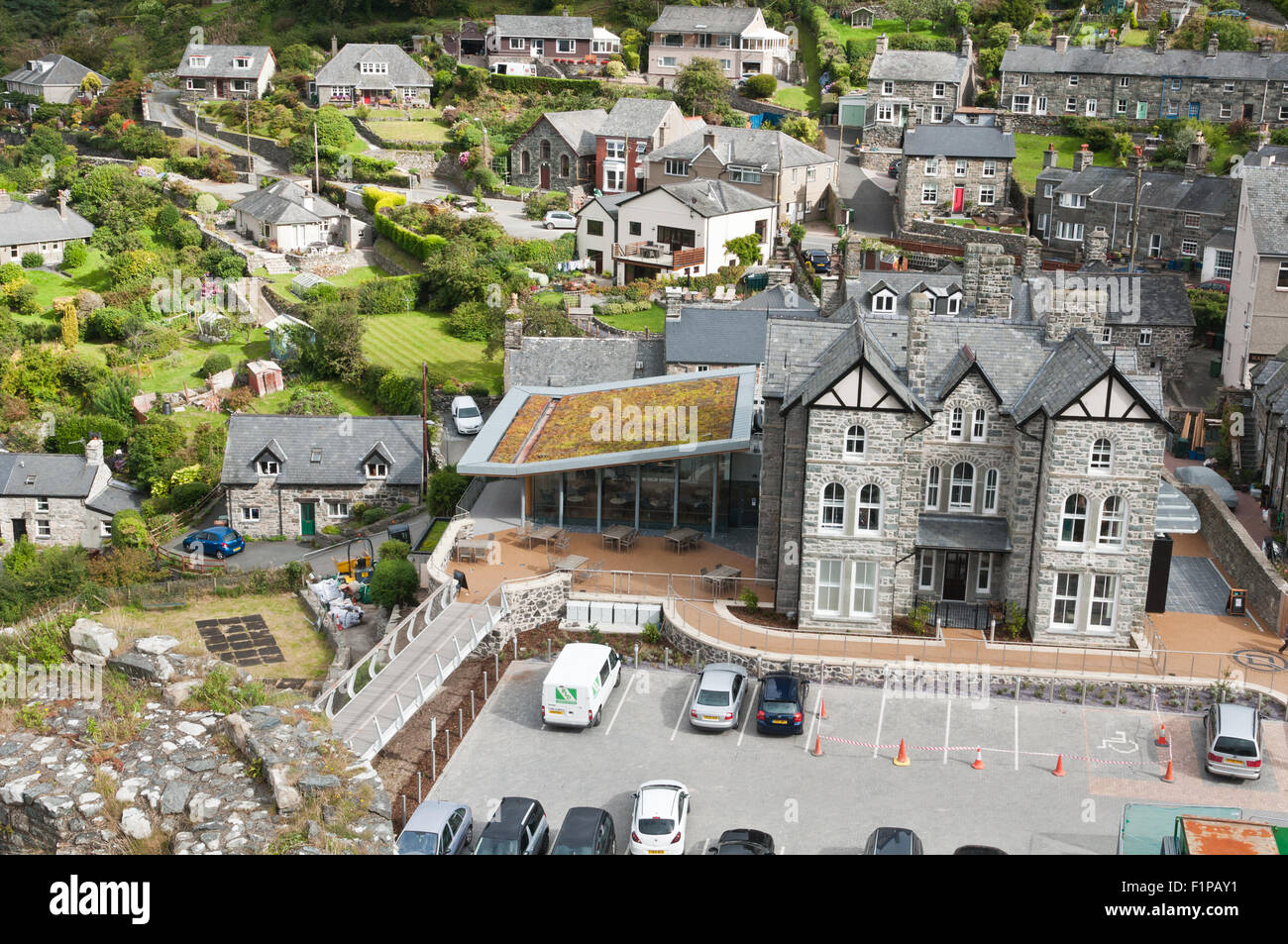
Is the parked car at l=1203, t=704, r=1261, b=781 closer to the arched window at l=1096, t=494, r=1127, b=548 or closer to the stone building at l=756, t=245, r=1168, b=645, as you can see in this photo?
the stone building at l=756, t=245, r=1168, b=645

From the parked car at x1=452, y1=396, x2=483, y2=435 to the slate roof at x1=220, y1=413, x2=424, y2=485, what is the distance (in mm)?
3450

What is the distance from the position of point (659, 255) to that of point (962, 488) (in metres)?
40.9

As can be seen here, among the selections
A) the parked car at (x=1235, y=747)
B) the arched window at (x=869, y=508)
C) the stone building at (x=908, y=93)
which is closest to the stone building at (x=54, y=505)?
the arched window at (x=869, y=508)

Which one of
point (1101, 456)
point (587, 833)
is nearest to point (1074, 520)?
point (1101, 456)

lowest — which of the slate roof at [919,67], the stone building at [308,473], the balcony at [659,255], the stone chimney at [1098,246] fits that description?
the stone building at [308,473]

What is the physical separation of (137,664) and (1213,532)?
34.4m

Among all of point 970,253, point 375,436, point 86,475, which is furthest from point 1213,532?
point 86,475

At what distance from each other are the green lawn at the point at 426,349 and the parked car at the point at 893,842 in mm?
40635

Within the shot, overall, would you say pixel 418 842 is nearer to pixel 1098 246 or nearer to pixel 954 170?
pixel 1098 246

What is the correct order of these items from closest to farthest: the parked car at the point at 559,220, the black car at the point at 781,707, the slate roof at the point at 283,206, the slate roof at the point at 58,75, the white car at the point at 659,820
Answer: the white car at the point at 659,820 < the black car at the point at 781,707 < the parked car at the point at 559,220 < the slate roof at the point at 283,206 < the slate roof at the point at 58,75

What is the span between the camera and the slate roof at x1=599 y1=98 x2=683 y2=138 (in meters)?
86.9

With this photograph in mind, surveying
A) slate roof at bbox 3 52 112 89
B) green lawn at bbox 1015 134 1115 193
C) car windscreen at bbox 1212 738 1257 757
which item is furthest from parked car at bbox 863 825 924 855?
slate roof at bbox 3 52 112 89

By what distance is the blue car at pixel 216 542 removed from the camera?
165ft

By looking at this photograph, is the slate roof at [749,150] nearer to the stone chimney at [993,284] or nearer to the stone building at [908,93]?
the stone building at [908,93]
